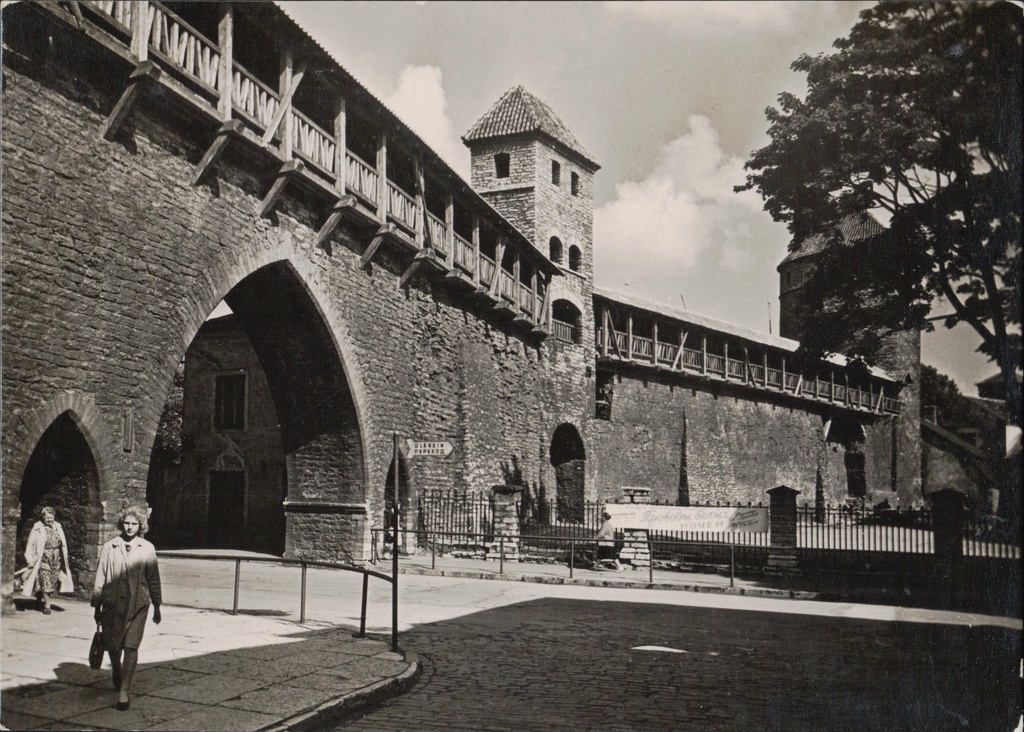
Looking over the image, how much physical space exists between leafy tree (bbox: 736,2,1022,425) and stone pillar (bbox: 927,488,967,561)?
365cm

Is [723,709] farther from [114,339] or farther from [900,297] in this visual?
[114,339]

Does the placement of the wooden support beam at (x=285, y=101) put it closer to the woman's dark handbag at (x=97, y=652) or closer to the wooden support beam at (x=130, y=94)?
the wooden support beam at (x=130, y=94)

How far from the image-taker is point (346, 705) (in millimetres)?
5727

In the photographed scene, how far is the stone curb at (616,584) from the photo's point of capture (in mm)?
13172

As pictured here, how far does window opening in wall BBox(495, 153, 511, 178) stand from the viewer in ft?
83.8

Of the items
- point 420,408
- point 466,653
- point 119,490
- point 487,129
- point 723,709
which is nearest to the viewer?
point 723,709

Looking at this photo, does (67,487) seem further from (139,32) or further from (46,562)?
(139,32)

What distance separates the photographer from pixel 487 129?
2552cm

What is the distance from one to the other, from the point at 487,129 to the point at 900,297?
779 inches

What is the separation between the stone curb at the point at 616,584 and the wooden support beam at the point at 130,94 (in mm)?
8828

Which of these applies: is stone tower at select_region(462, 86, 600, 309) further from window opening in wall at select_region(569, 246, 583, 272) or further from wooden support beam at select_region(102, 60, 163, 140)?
wooden support beam at select_region(102, 60, 163, 140)

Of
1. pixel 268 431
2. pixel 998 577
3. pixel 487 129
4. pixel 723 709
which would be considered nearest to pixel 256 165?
pixel 723 709

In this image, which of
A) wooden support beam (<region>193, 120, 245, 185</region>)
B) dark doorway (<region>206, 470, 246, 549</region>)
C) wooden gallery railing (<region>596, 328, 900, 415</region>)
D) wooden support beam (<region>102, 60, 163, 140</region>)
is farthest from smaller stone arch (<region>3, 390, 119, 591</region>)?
wooden gallery railing (<region>596, 328, 900, 415</region>)

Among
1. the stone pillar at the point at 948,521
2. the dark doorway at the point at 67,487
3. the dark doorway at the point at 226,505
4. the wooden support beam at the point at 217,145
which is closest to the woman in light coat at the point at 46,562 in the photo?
the dark doorway at the point at 67,487
